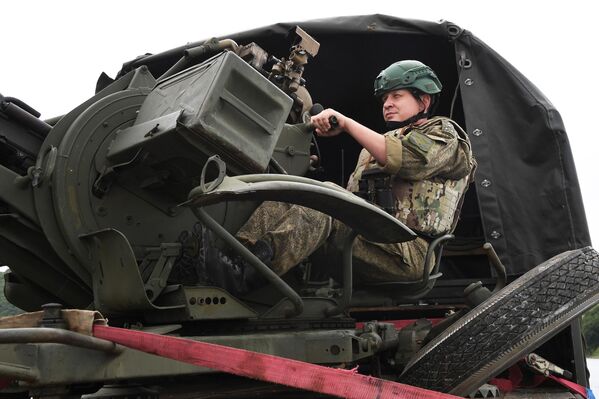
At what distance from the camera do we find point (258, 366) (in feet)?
8.04

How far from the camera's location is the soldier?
3.47m

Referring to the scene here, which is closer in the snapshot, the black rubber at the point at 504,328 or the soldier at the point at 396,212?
the black rubber at the point at 504,328

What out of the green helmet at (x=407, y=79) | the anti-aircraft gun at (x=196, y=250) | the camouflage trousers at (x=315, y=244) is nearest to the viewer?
the anti-aircraft gun at (x=196, y=250)

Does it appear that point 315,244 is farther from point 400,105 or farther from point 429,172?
point 400,105

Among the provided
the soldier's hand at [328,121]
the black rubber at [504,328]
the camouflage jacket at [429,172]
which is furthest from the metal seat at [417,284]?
the soldier's hand at [328,121]

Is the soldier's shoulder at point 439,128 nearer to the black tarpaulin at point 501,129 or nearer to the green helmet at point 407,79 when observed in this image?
the green helmet at point 407,79

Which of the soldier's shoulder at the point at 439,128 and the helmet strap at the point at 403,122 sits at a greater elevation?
the helmet strap at the point at 403,122

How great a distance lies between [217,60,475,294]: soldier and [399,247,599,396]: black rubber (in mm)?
518

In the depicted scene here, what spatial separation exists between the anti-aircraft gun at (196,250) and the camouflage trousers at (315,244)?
10 centimetres

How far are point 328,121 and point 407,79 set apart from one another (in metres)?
0.77

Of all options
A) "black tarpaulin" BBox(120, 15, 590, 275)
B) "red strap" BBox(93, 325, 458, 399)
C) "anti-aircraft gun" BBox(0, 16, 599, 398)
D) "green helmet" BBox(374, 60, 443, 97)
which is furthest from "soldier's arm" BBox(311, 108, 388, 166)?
"red strap" BBox(93, 325, 458, 399)

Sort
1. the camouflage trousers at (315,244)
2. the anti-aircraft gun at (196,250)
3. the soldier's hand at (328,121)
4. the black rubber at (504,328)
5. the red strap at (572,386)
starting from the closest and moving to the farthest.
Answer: the anti-aircraft gun at (196,250) < the black rubber at (504,328) < the camouflage trousers at (315,244) < the soldier's hand at (328,121) < the red strap at (572,386)

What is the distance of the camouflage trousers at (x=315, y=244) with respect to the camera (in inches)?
136

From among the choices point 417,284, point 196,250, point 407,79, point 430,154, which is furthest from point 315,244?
point 407,79
